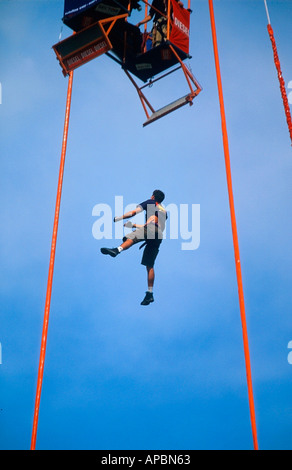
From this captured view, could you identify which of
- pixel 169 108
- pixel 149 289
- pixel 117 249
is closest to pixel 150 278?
pixel 149 289

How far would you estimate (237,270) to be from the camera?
6953 mm

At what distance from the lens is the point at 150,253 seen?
1026 centimetres

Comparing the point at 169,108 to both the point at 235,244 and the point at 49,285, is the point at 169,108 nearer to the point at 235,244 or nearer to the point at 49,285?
the point at 235,244

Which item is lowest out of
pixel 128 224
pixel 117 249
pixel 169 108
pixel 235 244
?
pixel 235 244

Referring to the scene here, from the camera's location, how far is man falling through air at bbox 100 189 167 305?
32.2 ft

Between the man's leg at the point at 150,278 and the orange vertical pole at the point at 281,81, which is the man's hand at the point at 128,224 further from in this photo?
the orange vertical pole at the point at 281,81

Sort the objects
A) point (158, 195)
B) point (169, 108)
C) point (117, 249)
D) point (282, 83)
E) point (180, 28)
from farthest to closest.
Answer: point (180, 28) → point (169, 108) → point (158, 195) → point (117, 249) → point (282, 83)

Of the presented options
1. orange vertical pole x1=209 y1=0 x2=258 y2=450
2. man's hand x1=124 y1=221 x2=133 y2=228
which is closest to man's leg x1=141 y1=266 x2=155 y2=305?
man's hand x1=124 y1=221 x2=133 y2=228

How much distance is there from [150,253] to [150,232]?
1.83ft

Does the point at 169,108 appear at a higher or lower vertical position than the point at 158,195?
higher

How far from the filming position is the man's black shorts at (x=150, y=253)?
10.2 metres
